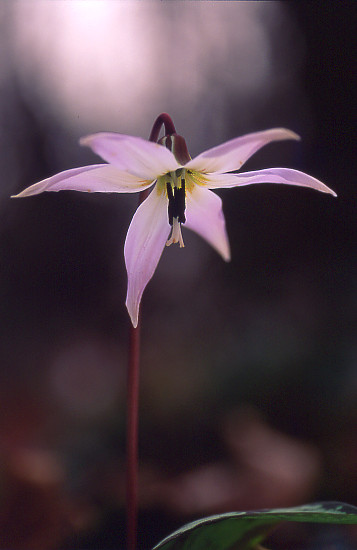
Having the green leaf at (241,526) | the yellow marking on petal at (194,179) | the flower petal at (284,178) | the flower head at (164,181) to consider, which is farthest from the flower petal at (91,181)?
the green leaf at (241,526)

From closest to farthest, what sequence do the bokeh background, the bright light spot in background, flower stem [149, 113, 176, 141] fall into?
flower stem [149, 113, 176, 141] → the bokeh background → the bright light spot in background

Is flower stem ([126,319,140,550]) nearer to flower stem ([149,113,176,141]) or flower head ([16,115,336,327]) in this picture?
flower head ([16,115,336,327])

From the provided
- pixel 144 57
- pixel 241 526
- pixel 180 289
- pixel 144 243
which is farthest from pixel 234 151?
pixel 144 57

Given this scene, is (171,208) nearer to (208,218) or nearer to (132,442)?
(208,218)

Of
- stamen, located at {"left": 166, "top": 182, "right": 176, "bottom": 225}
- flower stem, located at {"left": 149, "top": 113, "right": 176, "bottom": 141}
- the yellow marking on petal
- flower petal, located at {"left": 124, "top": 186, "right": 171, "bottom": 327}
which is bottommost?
flower petal, located at {"left": 124, "top": 186, "right": 171, "bottom": 327}

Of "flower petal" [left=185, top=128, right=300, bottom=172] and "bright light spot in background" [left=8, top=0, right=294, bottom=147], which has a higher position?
"bright light spot in background" [left=8, top=0, right=294, bottom=147]

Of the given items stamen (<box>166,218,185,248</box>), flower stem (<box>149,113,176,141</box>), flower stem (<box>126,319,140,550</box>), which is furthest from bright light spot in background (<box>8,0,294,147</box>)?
flower stem (<box>126,319,140,550</box>)

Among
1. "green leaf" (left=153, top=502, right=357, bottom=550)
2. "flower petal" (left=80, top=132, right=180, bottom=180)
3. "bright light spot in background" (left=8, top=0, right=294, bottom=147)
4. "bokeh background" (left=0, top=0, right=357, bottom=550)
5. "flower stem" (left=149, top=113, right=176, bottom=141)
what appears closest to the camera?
"flower petal" (left=80, top=132, right=180, bottom=180)

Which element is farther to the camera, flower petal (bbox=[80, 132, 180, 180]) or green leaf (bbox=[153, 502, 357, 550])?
Result: green leaf (bbox=[153, 502, 357, 550])
